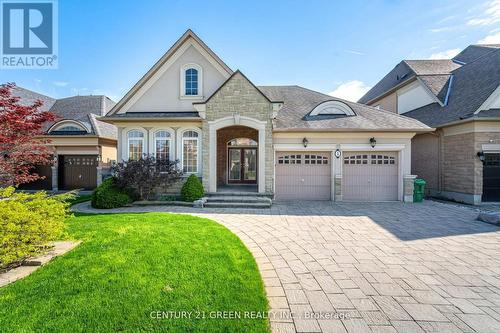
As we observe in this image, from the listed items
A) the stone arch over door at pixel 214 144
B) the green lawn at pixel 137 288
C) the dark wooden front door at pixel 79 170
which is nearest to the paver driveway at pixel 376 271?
the green lawn at pixel 137 288

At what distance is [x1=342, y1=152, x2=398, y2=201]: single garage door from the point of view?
1098cm

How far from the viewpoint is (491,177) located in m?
10.6

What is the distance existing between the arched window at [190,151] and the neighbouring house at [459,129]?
12.9 metres

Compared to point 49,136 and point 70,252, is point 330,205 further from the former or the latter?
point 49,136

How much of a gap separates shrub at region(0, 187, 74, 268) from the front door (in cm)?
1001

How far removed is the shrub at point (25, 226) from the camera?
149 inches

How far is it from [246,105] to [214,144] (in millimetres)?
2369

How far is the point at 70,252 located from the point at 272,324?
172 inches

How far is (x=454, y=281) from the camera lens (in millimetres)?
3807

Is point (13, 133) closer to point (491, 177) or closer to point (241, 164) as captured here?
point (241, 164)

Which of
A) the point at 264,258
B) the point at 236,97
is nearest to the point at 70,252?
the point at 264,258

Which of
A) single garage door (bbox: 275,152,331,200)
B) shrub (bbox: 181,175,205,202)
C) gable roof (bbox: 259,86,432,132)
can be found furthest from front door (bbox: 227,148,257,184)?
shrub (bbox: 181,175,205,202)

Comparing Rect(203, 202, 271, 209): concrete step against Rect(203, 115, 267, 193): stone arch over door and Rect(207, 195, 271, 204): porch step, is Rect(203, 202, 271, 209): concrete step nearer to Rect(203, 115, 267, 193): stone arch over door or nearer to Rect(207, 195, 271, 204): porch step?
Rect(207, 195, 271, 204): porch step

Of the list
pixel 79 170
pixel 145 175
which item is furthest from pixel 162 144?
pixel 79 170
